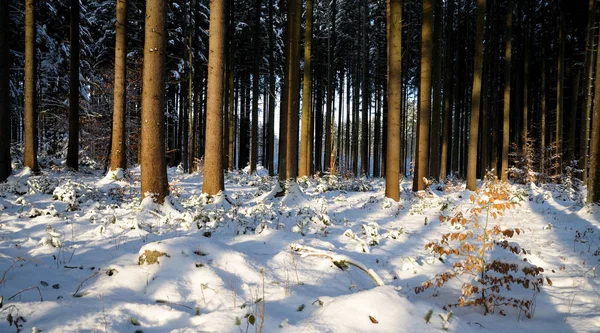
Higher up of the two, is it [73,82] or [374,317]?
[73,82]

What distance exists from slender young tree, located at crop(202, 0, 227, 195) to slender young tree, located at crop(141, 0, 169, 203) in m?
1.22

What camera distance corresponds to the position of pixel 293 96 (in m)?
10.3

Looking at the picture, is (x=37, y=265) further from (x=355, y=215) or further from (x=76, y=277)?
(x=355, y=215)

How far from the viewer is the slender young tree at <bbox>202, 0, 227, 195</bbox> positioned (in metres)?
7.28

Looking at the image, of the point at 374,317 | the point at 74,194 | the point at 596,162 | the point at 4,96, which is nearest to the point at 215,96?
the point at 74,194

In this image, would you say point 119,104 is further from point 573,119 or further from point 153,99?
point 573,119

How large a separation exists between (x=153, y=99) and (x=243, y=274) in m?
4.41

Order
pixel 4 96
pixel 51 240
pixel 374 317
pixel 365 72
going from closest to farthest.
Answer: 1. pixel 374 317
2. pixel 51 240
3. pixel 4 96
4. pixel 365 72

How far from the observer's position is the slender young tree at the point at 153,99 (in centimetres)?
620

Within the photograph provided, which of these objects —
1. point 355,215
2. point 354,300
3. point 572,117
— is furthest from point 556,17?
point 354,300

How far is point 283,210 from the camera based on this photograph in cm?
773

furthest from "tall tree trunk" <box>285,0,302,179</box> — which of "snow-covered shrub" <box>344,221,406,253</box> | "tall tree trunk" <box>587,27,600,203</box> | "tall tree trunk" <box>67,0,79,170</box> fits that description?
"tall tree trunk" <box>67,0,79,170</box>

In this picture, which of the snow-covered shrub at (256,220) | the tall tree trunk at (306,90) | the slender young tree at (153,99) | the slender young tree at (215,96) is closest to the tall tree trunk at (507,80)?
the tall tree trunk at (306,90)

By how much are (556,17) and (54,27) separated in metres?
31.1
